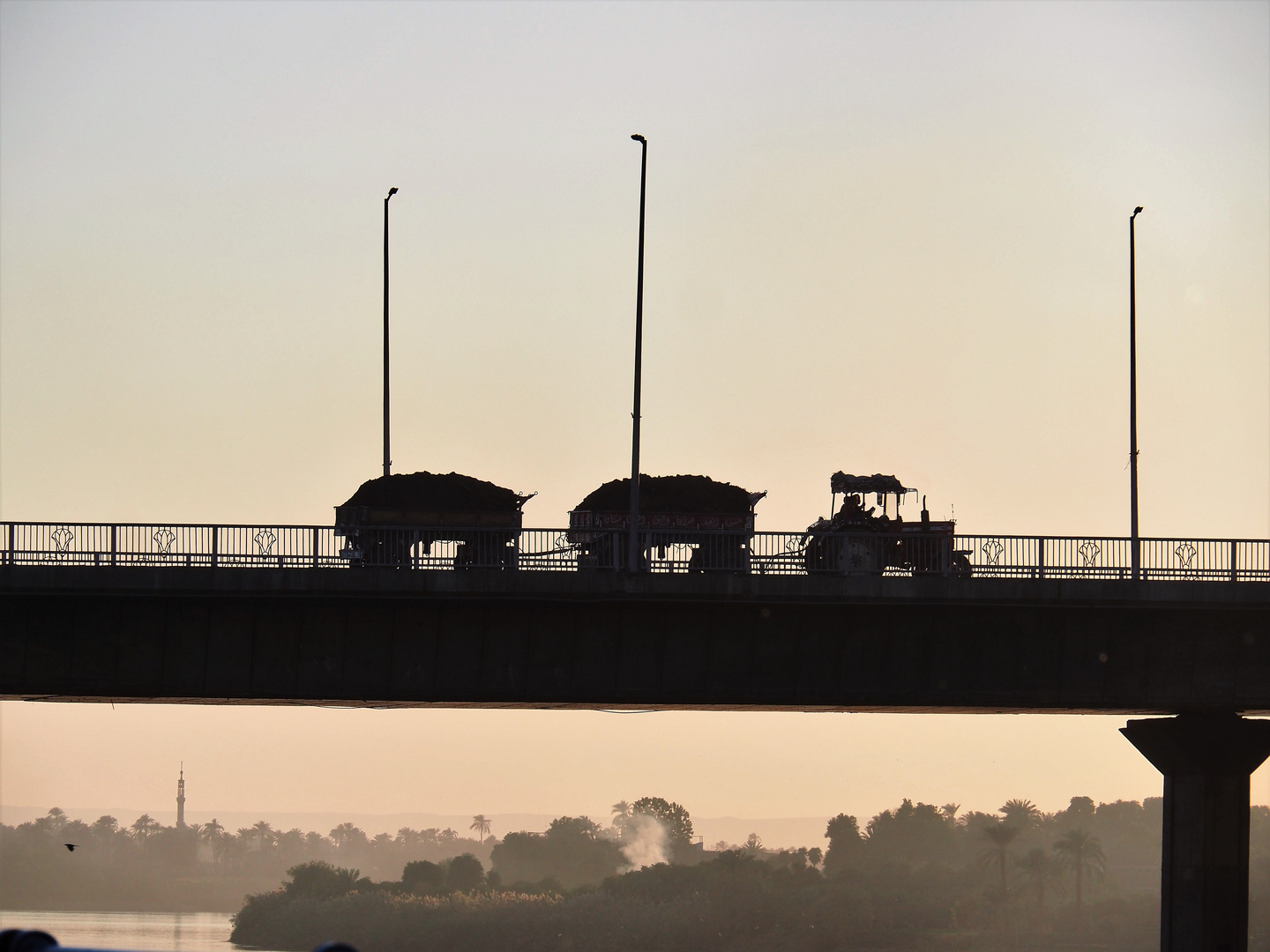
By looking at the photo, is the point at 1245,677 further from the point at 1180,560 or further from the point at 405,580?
the point at 405,580

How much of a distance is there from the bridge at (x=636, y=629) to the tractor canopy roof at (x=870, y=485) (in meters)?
→ 4.74

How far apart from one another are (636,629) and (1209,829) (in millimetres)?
18159

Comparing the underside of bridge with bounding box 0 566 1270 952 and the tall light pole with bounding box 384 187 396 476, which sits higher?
the tall light pole with bounding box 384 187 396 476

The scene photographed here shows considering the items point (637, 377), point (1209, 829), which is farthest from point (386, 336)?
point (1209, 829)

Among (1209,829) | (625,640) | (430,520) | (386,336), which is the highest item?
(386,336)

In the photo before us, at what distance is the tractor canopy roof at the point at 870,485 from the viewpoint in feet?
169

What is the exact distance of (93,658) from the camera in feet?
146

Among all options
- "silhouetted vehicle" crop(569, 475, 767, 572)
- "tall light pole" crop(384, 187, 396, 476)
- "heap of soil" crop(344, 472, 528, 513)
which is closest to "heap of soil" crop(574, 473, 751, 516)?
"silhouetted vehicle" crop(569, 475, 767, 572)

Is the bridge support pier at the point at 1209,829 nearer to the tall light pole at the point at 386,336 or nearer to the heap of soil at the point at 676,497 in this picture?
the heap of soil at the point at 676,497

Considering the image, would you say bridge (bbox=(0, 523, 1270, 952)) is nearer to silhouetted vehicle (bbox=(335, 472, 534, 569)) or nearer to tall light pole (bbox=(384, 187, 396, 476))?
silhouetted vehicle (bbox=(335, 472, 534, 569))

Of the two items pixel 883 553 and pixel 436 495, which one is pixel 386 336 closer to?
pixel 436 495

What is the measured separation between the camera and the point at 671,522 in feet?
162

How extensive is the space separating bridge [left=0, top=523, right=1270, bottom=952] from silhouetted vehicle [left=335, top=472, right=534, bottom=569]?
0.15 metres

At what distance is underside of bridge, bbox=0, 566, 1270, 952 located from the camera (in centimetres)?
4441
